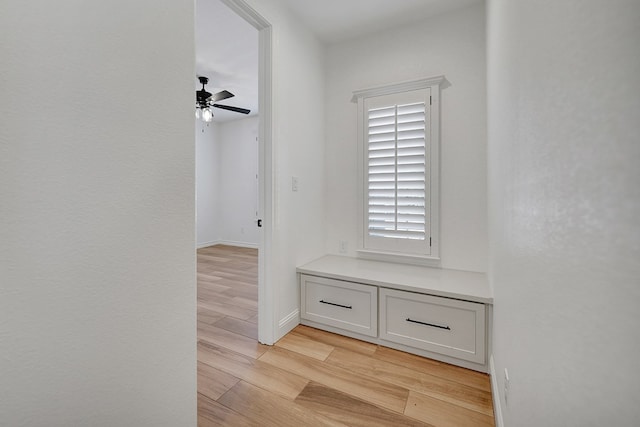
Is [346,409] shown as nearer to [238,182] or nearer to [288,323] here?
[288,323]

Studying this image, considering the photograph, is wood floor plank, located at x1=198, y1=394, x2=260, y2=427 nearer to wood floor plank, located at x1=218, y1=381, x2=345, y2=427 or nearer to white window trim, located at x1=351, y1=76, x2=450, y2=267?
wood floor plank, located at x1=218, y1=381, x2=345, y2=427

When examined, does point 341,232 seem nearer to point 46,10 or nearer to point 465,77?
point 465,77

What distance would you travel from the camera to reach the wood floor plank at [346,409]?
1382mm

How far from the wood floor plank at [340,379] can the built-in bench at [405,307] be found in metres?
0.41

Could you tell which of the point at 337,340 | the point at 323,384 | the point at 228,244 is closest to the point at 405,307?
the point at 337,340

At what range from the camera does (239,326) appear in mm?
2389

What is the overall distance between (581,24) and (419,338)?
1.92m

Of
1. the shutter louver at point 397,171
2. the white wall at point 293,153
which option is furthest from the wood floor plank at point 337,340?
the shutter louver at point 397,171

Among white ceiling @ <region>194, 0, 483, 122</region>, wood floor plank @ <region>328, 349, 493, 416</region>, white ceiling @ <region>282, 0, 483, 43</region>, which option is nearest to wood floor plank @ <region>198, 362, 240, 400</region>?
wood floor plank @ <region>328, 349, 493, 416</region>

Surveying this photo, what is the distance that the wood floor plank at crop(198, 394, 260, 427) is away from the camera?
1.37 metres

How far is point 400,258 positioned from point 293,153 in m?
1.31

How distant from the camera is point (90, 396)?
80cm

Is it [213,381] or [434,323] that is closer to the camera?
[213,381]

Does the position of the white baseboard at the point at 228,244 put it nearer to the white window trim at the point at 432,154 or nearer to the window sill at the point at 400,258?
the window sill at the point at 400,258
